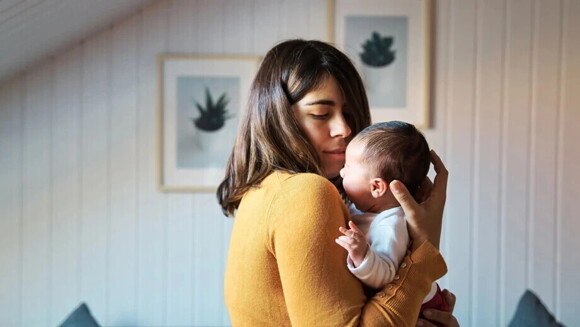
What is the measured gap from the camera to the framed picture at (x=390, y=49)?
2.38 meters

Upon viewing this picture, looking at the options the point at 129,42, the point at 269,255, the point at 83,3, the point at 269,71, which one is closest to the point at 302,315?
the point at 269,255

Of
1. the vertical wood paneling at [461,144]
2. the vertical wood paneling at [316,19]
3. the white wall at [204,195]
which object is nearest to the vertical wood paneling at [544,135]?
the white wall at [204,195]

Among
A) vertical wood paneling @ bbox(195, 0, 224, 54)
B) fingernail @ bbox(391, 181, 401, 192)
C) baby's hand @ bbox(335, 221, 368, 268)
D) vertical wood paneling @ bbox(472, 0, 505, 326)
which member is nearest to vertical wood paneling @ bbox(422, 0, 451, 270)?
vertical wood paneling @ bbox(472, 0, 505, 326)

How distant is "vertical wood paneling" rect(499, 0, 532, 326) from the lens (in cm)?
238

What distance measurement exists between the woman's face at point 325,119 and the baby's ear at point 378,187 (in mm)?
105

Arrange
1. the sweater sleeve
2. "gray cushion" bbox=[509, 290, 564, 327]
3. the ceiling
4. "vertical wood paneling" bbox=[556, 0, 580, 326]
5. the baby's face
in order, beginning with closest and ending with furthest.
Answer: the sweater sleeve → the baby's face → the ceiling → "gray cushion" bbox=[509, 290, 564, 327] → "vertical wood paneling" bbox=[556, 0, 580, 326]

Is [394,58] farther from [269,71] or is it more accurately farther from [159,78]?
[269,71]

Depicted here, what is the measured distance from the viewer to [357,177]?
102 centimetres

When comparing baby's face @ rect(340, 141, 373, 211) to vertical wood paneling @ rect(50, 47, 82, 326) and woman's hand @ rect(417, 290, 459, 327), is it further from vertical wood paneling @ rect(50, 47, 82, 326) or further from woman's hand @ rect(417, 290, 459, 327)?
vertical wood paneling @ rect(50, 47, 82, 326)

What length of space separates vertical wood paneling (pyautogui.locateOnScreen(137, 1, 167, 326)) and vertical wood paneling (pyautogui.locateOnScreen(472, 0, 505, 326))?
142cm

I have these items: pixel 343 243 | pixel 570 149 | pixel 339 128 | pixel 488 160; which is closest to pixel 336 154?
pixel 339 128

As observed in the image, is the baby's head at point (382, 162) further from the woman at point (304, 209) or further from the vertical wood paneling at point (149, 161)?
the vertical wood paneling at point (149, 161)

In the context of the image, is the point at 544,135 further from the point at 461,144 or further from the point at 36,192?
the point at 36,192

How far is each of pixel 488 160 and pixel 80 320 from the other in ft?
6.17
